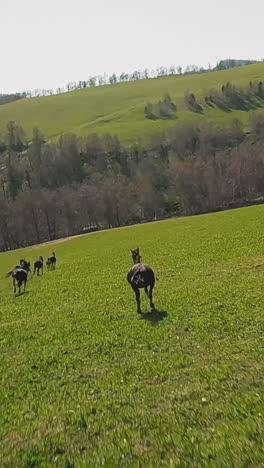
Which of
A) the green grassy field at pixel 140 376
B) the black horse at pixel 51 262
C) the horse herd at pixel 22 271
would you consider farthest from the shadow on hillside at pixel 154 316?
the black horse at pixel 51 262

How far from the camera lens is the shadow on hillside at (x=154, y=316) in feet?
56.2

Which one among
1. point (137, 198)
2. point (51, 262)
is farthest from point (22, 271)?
point (137, 198)

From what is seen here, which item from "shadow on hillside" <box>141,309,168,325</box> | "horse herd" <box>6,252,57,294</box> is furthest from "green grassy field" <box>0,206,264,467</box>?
"horse herd" <box>6,252,57,294</box>

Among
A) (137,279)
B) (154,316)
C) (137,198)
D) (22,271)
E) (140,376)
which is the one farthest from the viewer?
(137,198)

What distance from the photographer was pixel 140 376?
445 inches

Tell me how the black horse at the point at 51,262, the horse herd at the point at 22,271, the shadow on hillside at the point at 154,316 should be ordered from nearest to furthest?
the shadow on hillside at the point at 154,316 → the horse herd at the point at 22,271 → the black horse at the point at 51,262

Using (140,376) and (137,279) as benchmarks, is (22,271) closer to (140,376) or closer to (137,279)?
(137,279)

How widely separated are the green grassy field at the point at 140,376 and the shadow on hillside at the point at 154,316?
77 millimetres

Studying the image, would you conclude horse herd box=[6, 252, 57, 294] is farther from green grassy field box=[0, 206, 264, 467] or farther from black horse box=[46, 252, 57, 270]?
green grassy field box=[0, 206, 264, 467]

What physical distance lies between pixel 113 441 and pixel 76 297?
64.7 feet

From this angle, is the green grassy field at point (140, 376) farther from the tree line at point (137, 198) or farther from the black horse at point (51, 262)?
the tree line at point (137, 198)

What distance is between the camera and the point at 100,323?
18.6m

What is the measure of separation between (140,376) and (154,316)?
6622mm

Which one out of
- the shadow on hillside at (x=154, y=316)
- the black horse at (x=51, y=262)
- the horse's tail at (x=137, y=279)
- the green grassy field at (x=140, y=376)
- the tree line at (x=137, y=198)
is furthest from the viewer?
the tree line at (x=137, y=198)
